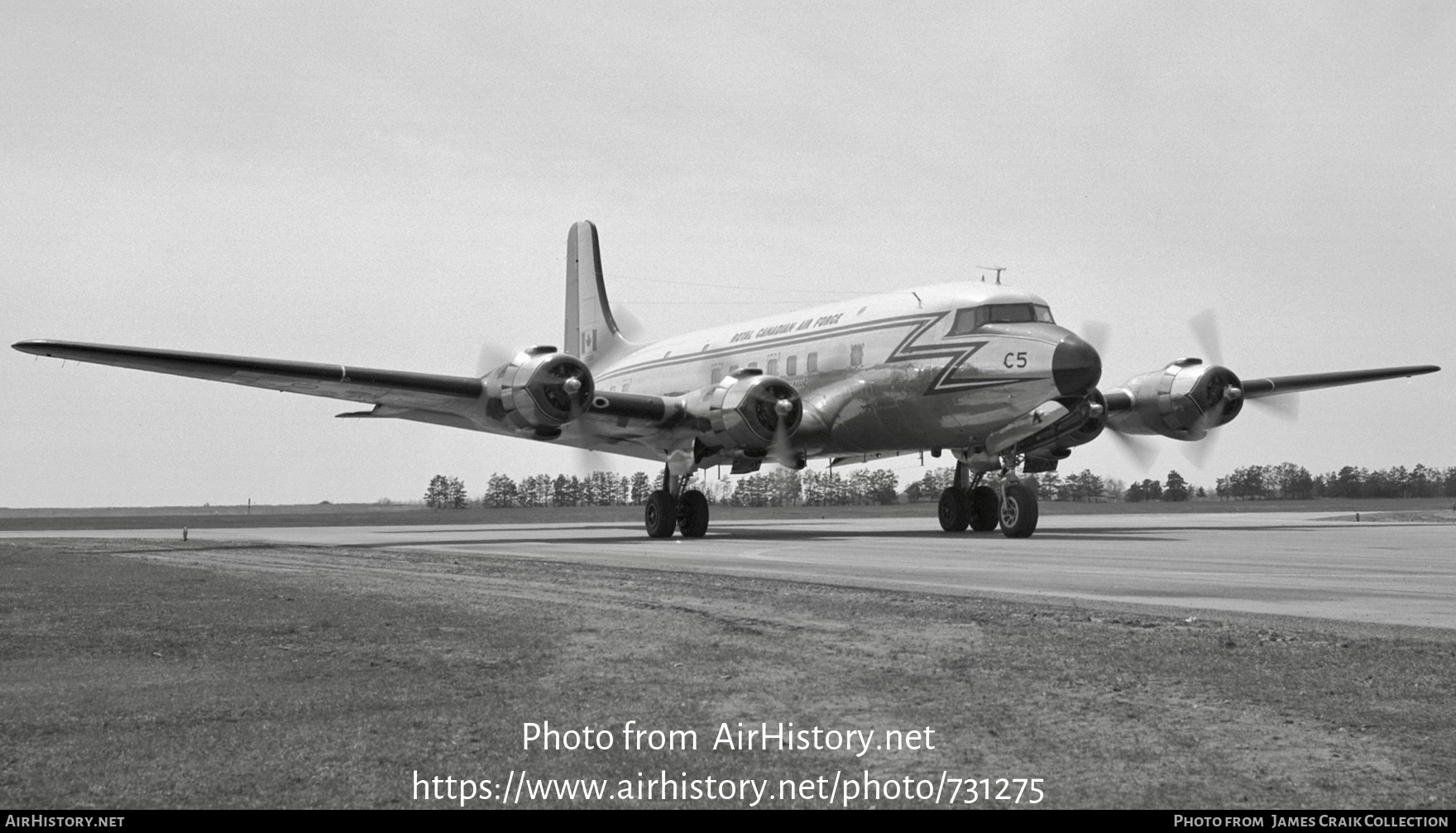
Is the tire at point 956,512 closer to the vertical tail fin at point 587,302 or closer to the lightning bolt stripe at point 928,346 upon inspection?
the lightning bolt stripe at point 928,346

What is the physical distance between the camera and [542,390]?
23938mm

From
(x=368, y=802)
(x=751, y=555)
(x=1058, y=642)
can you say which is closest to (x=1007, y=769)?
(x=368, y=802)

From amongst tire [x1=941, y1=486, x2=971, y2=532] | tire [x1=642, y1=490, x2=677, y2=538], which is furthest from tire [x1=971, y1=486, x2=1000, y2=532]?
tire [x1=642, y1=490, x2=677, y2=538]

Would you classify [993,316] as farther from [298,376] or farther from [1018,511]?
[298,376]

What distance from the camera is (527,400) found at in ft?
78.8

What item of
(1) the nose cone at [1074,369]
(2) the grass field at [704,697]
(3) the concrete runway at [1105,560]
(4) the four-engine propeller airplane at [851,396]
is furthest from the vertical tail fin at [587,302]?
(2) the grass field at [704,697]

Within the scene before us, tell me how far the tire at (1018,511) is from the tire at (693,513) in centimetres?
653

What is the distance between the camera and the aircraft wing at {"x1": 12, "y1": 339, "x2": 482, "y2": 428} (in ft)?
70.7

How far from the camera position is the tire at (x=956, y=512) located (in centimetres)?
2830

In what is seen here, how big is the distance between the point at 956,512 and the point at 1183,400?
572 cm

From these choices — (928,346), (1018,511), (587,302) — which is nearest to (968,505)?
(1018,511)

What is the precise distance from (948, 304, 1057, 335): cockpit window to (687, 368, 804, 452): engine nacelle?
3660 millimetres

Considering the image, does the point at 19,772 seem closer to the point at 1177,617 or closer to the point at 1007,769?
the point at 1007,769

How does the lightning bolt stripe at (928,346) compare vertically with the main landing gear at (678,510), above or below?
above
